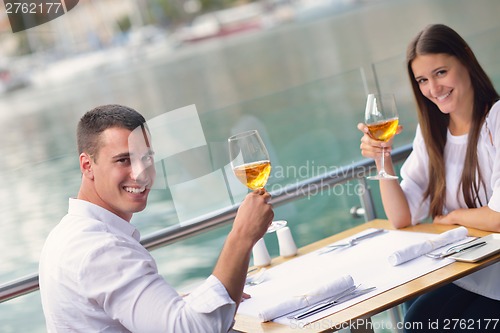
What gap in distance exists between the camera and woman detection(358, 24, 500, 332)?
2.34 meters

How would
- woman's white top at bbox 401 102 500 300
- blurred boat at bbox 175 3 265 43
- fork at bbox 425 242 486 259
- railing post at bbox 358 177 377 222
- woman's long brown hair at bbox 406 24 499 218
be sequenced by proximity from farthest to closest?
blurred boat at bbox 175 3 265 43 → railing post at bbox 358 177 377 222 → woman's long brown hair at bbox 406 24 499 218 → woman's white top at bbox 401 102 500 300 → fork at bbox 425 242 486 259

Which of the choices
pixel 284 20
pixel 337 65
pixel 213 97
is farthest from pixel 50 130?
pixel 284 20

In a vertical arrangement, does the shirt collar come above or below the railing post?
above

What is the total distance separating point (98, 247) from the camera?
1657 millimetres

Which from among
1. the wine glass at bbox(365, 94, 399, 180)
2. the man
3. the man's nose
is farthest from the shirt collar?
the wine glass at bbox(365, 94, 399, 180)

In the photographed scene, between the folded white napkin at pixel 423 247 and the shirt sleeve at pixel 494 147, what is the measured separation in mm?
220

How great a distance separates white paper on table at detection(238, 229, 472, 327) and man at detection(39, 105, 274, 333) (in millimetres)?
247

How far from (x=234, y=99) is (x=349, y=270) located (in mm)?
26296

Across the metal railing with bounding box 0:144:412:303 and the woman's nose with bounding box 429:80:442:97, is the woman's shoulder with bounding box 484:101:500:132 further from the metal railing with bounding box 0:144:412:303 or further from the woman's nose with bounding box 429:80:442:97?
the metal railing with bounding box 0:144:412:303

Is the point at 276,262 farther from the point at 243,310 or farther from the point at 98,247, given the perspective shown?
the point at 98,247

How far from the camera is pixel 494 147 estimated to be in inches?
94.7

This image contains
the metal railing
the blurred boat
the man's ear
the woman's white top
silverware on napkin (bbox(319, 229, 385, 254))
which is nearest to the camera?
the man's ear

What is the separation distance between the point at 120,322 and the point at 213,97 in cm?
2893

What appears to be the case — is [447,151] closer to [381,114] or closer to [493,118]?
[493,118]
